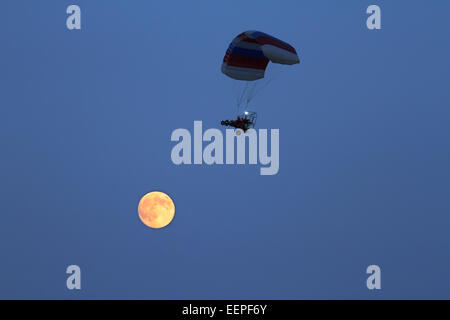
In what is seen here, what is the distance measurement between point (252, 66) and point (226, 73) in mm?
1583

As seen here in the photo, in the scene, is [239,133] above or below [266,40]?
below

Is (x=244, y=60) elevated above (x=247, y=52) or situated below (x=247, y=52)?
below

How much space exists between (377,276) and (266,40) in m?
26.2

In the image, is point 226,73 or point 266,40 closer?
point 266,40

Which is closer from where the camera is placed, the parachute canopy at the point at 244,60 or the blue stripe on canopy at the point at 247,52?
the parachute canopy at the point at 244,60

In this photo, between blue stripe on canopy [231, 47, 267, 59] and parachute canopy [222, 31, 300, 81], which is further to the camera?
blue stripe on canopy [231, 47, 267, 59]

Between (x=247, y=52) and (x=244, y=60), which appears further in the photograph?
(x=244, y=60)
